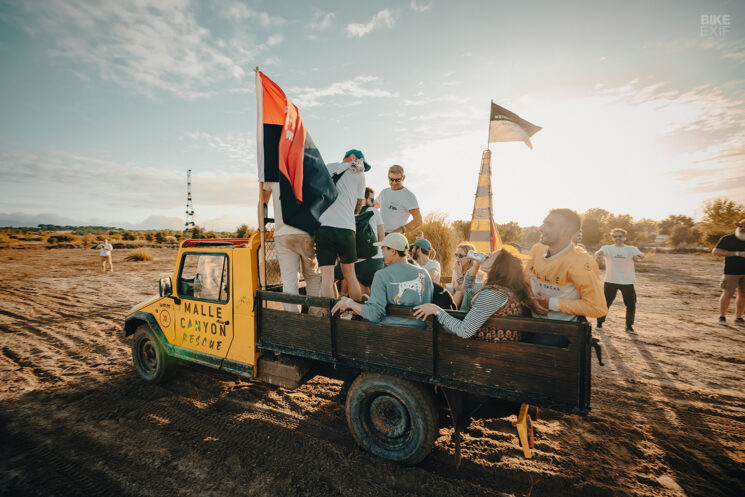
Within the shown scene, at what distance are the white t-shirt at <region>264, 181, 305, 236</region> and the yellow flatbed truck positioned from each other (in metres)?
0.27

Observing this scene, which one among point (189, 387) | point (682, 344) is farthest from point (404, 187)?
point (682, 344)

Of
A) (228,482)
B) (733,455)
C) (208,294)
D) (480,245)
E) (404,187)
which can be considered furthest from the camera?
(480,245)

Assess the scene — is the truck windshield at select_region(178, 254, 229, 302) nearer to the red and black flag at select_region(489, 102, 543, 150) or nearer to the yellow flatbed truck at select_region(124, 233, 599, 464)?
the yellow flatbed truck at select_region(124, 233, 599, 464)

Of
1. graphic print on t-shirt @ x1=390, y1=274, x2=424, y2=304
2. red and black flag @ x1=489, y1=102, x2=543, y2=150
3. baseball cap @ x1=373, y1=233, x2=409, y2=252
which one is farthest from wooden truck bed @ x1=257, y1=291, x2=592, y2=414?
red and black flag @ x1=489, y1=102, x2=543, y2=150

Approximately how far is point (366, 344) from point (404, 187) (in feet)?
10.1

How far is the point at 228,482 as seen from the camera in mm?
2561

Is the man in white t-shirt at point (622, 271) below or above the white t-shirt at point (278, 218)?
below

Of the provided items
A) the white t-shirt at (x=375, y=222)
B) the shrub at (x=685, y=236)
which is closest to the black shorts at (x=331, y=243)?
the white t-shirt at (x=375, y=222)

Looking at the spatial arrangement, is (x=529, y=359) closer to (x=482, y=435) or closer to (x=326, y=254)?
(x=482, y=435)

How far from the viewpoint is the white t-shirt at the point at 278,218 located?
335 cm

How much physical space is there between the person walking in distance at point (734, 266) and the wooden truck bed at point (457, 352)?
7.53 meters

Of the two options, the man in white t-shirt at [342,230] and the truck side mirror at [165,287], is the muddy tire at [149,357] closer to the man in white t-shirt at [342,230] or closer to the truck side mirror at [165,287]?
the truck side mirror at [165,287]

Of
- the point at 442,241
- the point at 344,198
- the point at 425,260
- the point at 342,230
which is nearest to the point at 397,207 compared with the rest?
the point at 425,260

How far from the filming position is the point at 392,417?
2.81 m
